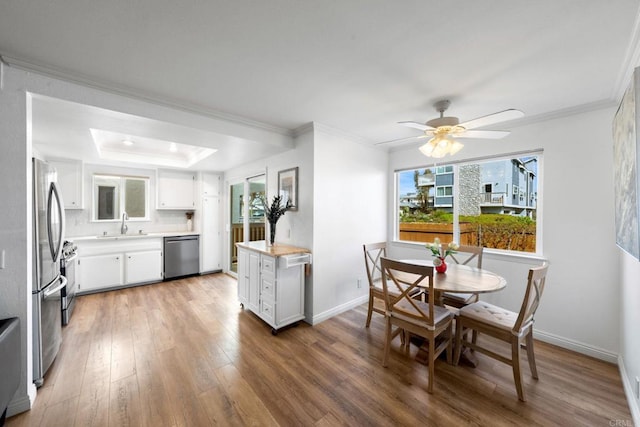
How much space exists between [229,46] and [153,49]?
522 mm

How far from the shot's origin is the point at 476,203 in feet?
10.7

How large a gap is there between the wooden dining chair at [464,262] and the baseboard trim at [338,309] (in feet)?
4.23

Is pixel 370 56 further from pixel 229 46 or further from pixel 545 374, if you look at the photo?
pixel 545 374

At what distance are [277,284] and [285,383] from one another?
1.01 meters

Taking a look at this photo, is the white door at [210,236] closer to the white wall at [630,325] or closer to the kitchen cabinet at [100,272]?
the kitchen cabinet at [100,272]

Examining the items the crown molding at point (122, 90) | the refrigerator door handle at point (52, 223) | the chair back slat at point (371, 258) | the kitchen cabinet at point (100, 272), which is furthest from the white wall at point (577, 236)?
the kitchen cabinet at point (100, 272)

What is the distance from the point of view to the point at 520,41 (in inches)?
59.9

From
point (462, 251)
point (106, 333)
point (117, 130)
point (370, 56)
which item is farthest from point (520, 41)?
point (106, 333)

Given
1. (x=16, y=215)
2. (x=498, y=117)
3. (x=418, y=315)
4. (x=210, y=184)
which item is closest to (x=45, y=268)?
(x=16, y=215)

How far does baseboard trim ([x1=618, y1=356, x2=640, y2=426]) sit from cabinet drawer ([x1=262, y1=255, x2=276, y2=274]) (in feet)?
9.72

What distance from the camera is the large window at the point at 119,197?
4535 mm

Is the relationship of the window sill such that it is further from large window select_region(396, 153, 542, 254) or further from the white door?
the white door

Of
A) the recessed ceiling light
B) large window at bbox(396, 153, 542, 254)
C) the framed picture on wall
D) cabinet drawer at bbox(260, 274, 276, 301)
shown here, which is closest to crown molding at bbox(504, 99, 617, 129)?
large window at bbox(396, 153, 542, 254)

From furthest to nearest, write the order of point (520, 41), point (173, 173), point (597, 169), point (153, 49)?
point (173, 173) < point (597, 169) < point (153, 49) < point (520, 41)
